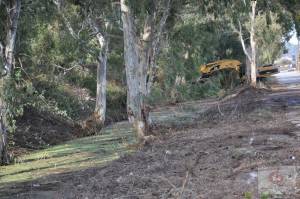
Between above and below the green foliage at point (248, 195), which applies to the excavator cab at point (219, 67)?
above

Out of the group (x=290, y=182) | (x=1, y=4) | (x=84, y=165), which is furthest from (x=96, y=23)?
(x=290, y=182)

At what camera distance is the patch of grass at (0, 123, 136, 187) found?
15.5 m

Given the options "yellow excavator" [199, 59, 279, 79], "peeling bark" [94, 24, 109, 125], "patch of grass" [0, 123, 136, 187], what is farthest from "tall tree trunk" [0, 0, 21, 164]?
"yellow excavator" [199, 59, 279, 79]

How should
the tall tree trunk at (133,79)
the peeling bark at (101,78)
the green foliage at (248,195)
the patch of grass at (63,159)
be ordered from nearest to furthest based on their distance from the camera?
the green foliage at (248,195)
the patch of grass at (63,159)
the tall tree trunk at (133,79)
the peeling bark at (101,78)

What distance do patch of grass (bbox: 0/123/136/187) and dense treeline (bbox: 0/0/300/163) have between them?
0.98m

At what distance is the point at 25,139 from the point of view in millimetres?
23312

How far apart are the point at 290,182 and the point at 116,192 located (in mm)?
3101

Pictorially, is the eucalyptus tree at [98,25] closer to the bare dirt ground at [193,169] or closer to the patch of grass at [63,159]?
the patch of grass at [63,159]

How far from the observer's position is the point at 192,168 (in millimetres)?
11992

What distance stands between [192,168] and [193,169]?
0.10 meters

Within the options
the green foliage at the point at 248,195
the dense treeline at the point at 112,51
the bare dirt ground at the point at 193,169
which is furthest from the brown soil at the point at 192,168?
the dense treeline at the point at 112,51

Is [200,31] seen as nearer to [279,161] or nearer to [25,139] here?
[25,139]

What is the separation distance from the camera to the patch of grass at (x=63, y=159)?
50.8 ft

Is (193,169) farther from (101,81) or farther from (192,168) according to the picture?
(101,81)
